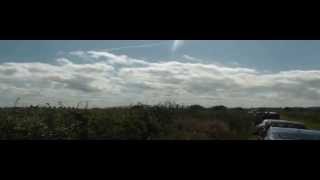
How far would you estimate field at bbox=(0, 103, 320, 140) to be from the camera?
788 centimetres

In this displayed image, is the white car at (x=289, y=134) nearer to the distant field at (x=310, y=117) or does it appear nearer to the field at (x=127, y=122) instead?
the field at (x=127, y=122)

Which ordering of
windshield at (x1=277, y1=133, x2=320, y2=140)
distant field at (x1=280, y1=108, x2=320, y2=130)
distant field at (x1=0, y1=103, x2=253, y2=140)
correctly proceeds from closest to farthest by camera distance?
1. windshield at (x1=277, y1=133, x2=320, y2=140)
2. distant field at (x1=0, y1=103, x2=253, y2=140)
3. distant field at (x1=280, y1=108, x2=320, y2=130)

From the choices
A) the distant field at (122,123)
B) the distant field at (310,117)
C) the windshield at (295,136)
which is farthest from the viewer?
the distant field at (310,117)

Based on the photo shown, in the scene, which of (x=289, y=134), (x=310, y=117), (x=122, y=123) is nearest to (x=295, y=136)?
(x=289, y=134)

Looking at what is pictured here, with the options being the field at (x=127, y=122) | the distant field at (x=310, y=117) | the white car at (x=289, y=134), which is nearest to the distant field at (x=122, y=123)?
the field at (x=127, y=122)

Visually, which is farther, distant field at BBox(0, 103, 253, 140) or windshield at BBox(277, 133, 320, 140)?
distant field at BBox(0, 103, 253, 140)

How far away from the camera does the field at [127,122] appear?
788 cm

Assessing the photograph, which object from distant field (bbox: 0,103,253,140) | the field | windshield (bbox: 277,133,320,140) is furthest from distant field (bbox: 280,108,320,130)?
windshield (bbox: 277,133,320,140)

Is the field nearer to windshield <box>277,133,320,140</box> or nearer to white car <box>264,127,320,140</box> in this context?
white car <box>264,127,320,140</box>

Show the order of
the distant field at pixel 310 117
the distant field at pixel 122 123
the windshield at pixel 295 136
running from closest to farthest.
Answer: the windshield at pixel 295 136 < the distant field at pixel 122 123 < the distant field at pixel 310 117

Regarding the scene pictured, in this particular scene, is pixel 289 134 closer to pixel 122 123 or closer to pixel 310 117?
pixel 122 123
